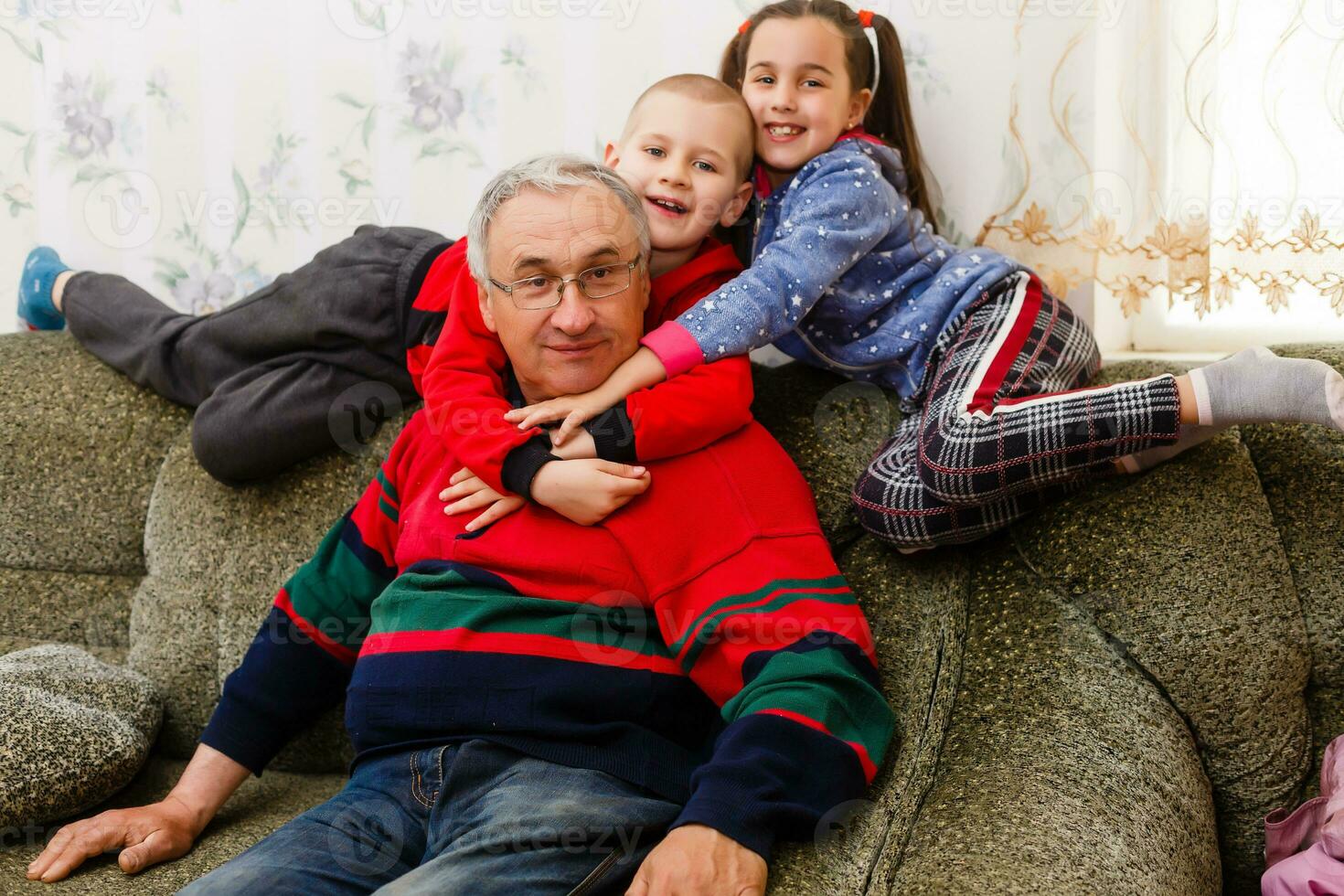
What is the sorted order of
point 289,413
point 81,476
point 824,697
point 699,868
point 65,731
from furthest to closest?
1. point 81,476
2. point 289,413
3. point 65,731
4. point 824,697
5. point 699,868

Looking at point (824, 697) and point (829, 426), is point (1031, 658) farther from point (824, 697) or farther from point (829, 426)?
point (829, 426)

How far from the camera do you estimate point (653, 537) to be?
4.27ft

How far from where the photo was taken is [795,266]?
1455mm

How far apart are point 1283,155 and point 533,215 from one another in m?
1.02

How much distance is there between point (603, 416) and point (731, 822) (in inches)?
19.5

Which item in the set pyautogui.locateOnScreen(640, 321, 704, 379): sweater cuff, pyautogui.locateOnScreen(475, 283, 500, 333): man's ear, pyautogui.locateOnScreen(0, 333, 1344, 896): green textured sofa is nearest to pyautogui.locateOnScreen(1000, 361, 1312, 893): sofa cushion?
pyautogui.locateOnScreen(0, 333, 1344, 896): green textured sofa

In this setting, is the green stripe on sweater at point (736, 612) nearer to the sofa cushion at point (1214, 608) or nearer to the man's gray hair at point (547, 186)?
the sofa cushion at point (1214, 608)

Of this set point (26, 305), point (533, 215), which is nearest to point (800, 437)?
point (533, 215)

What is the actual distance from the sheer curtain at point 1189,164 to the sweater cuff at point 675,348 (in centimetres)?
60

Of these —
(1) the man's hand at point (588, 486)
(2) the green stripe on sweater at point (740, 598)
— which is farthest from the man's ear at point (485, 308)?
(2) the green stripe on sweater at point (740, 598)

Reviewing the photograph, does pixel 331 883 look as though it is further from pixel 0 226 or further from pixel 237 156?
pixel 0 226

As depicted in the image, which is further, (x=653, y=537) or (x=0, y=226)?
(x=0, y=226)

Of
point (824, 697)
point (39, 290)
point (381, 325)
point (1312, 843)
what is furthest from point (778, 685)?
point (39, 290)

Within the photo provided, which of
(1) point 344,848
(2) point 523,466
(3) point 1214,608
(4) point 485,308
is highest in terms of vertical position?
(4) point 485,308
